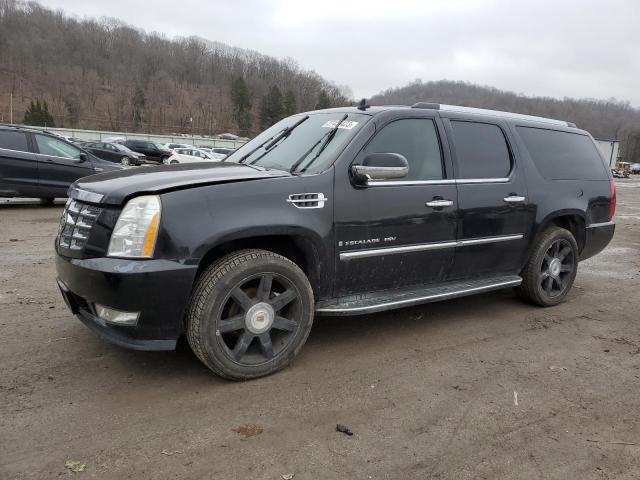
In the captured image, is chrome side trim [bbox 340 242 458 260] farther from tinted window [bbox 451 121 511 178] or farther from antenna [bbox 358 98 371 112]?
antenna [bbox 358 98 371 112]

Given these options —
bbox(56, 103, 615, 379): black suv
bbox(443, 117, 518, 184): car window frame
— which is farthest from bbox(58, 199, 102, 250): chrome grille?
bbox(443, 117, 518, 184): car window frame

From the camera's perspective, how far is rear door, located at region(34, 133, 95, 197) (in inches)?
405

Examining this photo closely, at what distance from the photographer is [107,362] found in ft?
11.7

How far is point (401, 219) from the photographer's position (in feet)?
12.8

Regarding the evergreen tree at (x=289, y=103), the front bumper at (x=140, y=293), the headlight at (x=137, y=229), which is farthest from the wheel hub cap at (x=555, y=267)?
the evergreen tree at (x=289, y=103)

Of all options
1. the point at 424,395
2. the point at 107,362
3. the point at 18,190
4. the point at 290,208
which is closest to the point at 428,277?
the point at 424,395

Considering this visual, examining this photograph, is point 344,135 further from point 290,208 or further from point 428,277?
point 428,277

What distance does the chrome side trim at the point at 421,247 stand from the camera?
147 inches

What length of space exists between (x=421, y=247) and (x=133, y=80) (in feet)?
Answer: 437

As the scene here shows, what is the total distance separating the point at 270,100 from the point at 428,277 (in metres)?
110

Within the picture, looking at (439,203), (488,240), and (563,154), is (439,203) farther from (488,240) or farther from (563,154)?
(563,154)

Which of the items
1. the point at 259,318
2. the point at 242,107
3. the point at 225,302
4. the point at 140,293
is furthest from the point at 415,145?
the point at 242,107

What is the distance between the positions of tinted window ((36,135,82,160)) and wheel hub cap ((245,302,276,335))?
890 centimetres

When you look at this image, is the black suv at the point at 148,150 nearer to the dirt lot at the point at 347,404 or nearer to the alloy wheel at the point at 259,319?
the dirt lot at the point at 347,404
